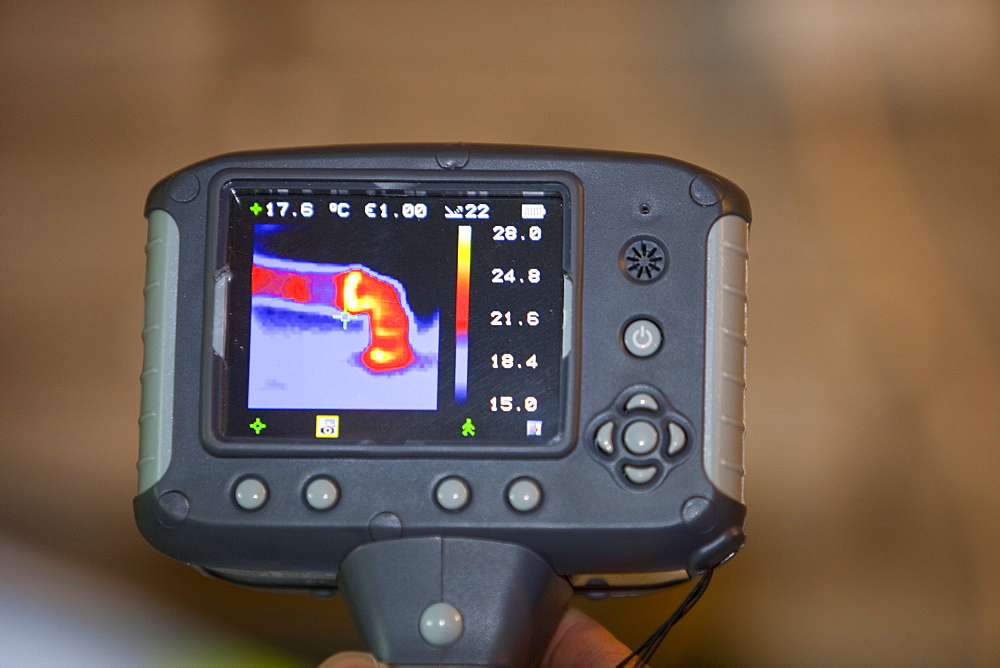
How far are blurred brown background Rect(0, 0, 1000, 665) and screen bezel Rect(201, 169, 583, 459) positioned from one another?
43cm

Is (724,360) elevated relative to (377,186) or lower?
lower

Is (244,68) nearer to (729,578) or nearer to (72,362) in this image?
(72,362)

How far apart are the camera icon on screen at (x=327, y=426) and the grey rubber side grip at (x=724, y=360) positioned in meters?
0.23

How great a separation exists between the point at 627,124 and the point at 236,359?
0.58 m

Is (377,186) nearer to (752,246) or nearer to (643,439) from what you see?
(643,439)

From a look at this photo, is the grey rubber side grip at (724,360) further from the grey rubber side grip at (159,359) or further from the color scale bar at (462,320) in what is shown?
the grey rubber side grip at (159,359)

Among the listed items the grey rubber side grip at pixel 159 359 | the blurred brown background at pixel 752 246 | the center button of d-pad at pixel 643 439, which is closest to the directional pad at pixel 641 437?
the center button of d-pad at pixel 643 439

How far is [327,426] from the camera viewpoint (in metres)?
0.59

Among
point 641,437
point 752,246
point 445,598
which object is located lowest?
point 445,598

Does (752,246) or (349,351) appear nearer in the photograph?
(349,351)

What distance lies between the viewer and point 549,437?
59 centimetres

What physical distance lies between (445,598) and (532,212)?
9.9 inches
